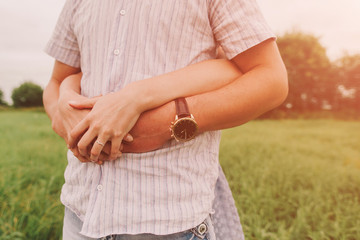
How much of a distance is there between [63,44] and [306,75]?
55.9 feet

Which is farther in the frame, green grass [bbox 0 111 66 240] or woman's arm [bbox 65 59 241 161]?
green grass [bbox 0 111 66 240]

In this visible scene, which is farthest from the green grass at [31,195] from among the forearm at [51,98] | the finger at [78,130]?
the finger at [78,130]

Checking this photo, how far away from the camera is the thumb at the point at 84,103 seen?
0.91 m

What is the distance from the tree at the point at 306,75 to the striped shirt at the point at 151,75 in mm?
15743

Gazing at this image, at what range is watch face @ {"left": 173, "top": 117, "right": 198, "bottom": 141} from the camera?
2.68 feet

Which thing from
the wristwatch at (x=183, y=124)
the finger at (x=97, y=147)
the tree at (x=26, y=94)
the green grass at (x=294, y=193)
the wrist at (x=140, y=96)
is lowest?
the tree at (x=26, y=94)

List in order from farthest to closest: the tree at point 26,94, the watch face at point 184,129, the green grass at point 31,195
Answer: the tree at point 26,94 < the green grass at point 31,195 < the watch face at point 184,129

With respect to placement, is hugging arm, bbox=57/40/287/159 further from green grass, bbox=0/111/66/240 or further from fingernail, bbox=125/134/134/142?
green grass, bbox=0/111/66/240

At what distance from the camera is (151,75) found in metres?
0.95

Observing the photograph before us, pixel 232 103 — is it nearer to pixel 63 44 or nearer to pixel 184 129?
pixel 184 129

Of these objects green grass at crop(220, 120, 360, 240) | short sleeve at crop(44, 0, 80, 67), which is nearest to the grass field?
green grass at crop(220, 120, 360, 240)

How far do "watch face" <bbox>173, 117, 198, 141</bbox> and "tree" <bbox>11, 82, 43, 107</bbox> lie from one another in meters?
34.8

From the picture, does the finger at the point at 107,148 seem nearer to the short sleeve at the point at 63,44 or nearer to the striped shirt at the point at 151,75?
the striped shirt at the point at 151,75

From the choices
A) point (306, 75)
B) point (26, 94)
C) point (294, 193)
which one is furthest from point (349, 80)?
point (26, 94)
